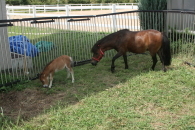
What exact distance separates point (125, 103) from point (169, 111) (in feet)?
2.91

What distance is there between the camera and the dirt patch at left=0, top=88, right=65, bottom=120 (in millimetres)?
4766

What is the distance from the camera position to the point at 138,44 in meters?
7.05

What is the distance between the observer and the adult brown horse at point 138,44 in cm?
692

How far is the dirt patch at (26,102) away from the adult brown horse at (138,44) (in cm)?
208

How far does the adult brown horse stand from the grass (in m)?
0.47

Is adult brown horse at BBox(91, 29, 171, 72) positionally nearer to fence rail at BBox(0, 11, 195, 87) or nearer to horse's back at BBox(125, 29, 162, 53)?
horse's back at BBox(125, 29, 162, 53)

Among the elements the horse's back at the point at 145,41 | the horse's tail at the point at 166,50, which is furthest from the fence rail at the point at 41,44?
the horse's back at the point at 145,41

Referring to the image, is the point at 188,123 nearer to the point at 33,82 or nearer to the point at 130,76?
the point at 130,76

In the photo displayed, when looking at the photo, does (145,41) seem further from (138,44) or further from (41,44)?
(41,44)

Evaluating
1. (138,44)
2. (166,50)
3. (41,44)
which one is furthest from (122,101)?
(41,44)

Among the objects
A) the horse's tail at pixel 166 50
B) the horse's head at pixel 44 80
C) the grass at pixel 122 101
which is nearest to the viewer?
the grass at pixel 122 101

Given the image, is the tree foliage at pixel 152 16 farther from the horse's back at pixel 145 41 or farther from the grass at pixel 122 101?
the grass at pixel 122 101

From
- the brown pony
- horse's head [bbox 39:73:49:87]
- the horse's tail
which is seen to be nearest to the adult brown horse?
the horse's tail

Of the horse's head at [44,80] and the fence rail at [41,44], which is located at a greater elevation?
the fence rail at [41,44]
